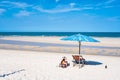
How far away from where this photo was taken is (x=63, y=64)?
13055 millimetres

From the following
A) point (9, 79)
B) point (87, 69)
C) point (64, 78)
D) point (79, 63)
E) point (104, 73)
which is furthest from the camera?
point (79, 63)

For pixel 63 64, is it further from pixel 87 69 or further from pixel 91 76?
pixel 91 76

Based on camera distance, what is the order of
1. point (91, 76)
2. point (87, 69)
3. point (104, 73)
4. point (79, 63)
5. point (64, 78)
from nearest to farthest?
point (64, 78), point (91, 76), point (104, 73), point (87, 69), point (79, 63)

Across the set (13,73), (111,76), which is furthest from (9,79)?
(111,76)

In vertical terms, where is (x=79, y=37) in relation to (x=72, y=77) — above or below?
above

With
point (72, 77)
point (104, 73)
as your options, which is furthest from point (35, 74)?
point (104, 73)

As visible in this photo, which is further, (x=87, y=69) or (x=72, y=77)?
(x=87, y=69)

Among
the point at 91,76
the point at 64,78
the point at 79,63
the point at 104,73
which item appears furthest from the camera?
the point at 79,63

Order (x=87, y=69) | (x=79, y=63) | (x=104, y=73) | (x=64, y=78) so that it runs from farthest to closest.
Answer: (x=79, y=63) → (x=87, y=69) → (x=104, y=73) → (x=64, y=78)

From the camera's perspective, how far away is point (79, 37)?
1362cm

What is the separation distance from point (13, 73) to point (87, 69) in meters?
4.26

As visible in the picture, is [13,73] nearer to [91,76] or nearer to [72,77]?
[72,77]

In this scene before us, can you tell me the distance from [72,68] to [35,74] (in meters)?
2.99

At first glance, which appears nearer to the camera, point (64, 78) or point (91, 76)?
point (64, 78)
